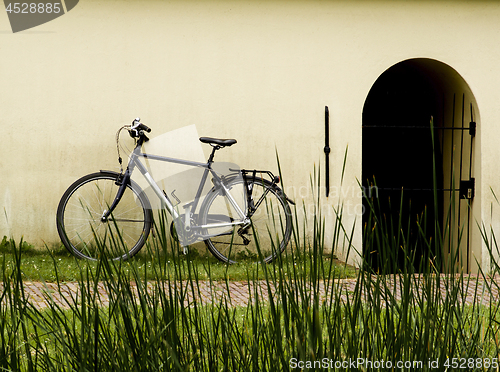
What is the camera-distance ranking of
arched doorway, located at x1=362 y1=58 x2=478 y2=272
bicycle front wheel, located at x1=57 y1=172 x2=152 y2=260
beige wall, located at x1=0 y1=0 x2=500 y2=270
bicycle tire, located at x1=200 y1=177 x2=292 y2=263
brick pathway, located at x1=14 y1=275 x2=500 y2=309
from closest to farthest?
1. brick pathway, located at x1=14 y1=275 x2=500 y2=309
2. bicycle tire, located at x1=200 y1=177 x2=292 y2=263
3. bicycle front wheel, located at x1=57 y1=172 x2=152 y2=260
4. beige wall, located at x1=0 y1=0 x2=500 y2=270
5. arched doorway, located at x1=362 y1=58 x2=478 y2=272

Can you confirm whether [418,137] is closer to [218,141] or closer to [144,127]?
[218,141]

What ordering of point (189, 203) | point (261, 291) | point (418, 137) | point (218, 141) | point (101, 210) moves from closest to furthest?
point (261, 291), point (218, 141), point (189, 203), point (101, 210), point (418, 137)

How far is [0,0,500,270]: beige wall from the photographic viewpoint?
579cm

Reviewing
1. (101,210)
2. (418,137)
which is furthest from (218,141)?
(418,137)

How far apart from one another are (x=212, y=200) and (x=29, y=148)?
2.30m

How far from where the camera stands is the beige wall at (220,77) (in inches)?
228

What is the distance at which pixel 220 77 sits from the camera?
232 inches

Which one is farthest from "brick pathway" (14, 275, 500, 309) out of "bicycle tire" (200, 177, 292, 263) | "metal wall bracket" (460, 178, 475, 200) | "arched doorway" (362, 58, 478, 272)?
"arched doorway" (362, 58, 478, 272)

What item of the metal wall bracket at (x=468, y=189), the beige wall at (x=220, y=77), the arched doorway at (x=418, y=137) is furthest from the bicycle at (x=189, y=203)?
the metal wall bracket at (x=468, y=189)

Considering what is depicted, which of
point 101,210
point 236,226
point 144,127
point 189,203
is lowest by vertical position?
point 236,226

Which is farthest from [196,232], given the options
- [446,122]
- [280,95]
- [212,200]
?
[446,122]

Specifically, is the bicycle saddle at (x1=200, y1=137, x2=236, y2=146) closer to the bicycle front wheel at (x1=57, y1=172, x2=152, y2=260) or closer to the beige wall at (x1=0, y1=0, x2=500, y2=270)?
the beige wall at (x1=0, y1=0, x2=500, y2=270)

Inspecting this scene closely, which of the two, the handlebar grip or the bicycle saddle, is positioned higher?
the handlebar grip

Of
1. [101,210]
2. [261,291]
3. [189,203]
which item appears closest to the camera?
[261,291]
